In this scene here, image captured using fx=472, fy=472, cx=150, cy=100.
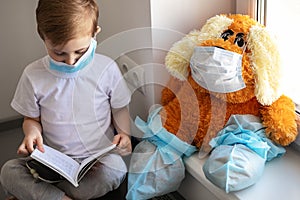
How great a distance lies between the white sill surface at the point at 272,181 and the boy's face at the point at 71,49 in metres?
0.35

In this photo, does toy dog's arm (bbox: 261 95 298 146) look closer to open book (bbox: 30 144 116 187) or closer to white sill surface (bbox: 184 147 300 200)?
white sill surface (bbox: 184 147 300 200)

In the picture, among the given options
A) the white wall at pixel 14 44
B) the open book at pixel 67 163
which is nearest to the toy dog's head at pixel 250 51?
the open book at pixel 67 163

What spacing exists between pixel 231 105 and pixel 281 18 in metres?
0.25

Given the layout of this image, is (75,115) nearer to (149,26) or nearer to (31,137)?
(31,137)

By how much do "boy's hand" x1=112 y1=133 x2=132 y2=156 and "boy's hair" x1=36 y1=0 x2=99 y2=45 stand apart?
26 centimetres

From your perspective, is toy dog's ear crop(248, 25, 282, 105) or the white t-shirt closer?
toy dog's ear crop(248, 25, 282, 105)

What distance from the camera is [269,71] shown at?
101cm

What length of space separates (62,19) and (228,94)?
393mm

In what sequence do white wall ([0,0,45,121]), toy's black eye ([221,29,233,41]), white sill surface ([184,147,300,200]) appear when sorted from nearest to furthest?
white sill surface ([184,147,300,200]) → toy's black eye ([221,29,233,41]) → white wall ([0,0,45,121])

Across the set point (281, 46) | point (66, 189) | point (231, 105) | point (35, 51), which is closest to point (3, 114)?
point (35, 51)

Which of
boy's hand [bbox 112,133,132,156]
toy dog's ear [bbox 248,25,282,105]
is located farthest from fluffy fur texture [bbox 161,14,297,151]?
boy's hand [bbox 112,133,132,156]

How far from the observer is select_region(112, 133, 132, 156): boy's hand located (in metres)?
1.11

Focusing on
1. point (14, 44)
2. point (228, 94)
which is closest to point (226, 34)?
point (228, 94)

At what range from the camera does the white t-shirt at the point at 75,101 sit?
3.76 feet
